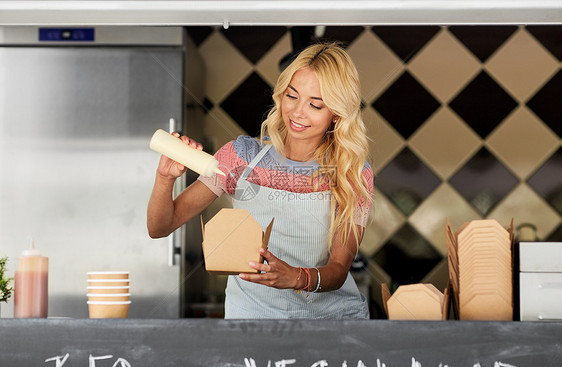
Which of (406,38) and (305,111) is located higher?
(406,38)

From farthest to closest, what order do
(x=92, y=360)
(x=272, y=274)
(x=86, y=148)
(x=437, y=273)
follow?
(x=437, y=273), (x=86, y=148), (x=272, y=274), (x=92, y=360)

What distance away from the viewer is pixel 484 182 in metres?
3.15

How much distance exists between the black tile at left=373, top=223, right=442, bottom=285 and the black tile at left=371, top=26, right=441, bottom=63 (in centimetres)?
82

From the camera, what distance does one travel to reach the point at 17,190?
2768 mm

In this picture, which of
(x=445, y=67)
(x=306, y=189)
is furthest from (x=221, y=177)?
(x=445, y=67)

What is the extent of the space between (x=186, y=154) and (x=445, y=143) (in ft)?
7.06

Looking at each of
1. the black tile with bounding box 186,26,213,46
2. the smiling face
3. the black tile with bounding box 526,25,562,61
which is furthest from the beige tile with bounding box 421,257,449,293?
the smiling face

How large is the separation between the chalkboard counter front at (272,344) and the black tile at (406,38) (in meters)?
2.25

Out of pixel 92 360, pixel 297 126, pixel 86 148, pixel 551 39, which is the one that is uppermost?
pixel 551 39

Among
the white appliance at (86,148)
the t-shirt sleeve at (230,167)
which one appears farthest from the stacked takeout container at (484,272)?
the white appliance at (86,148)

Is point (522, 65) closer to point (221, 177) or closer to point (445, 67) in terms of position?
point (445, 67)

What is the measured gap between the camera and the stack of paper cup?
4.24ft

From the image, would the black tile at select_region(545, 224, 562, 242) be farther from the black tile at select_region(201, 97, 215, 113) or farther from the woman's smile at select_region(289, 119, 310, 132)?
the woman's smile at select_region(289, 119, 310, 132)

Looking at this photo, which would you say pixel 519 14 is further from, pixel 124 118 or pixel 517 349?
pixel 124 118
